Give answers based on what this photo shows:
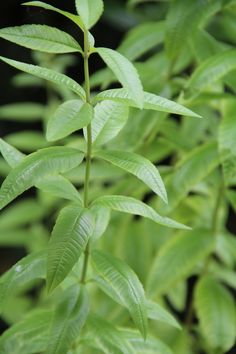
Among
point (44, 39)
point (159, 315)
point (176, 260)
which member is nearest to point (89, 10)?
point (44, 39)

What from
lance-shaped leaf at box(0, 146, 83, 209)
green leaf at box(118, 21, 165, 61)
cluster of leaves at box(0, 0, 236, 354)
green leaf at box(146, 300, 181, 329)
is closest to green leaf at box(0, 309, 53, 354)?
cluster of leaves at box(0, 0, 236, 354)

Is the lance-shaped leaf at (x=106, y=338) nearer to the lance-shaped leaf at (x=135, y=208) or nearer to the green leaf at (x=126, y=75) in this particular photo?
the lance-shaped leaf at (x=135, y=208)

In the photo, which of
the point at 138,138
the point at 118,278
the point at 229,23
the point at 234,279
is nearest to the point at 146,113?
the point at 138,138

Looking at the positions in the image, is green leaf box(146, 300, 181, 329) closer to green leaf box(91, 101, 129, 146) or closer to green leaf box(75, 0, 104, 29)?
green leaf box(91, 101, 129, 146)

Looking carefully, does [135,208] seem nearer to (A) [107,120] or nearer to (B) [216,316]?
(A) [107,120]

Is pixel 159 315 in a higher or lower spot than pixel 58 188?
lower
